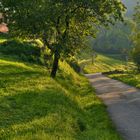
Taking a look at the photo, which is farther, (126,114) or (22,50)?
(22,50)

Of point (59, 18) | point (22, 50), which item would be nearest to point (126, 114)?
point (59, 18)

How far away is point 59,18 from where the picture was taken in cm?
3669

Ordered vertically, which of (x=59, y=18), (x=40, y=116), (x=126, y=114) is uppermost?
(x=59, y=18)

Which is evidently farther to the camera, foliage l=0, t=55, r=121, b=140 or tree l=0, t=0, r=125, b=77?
tree l=0, t=0, r=125, b=77

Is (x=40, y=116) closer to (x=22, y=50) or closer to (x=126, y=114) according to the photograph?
(x=126, y=114)

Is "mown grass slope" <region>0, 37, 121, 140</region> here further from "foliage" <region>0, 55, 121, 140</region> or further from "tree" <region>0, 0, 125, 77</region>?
"tree" <region>0, 0, 125, 77</region>

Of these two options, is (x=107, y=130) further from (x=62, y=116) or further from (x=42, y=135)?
(x=42, y=135)

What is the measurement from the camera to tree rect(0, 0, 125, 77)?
3441cm

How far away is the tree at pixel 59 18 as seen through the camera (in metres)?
34.4

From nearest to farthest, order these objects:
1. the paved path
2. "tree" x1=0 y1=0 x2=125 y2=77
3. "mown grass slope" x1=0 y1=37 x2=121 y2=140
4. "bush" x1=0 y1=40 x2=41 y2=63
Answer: "mown grass slope" x1=0 y1=37 x2=121 y2=140 → the paved path → "tree" x1=0 y1=0 x2=125 y2=77 → "bush" x1=0 y1=40 x2=41 y2=63

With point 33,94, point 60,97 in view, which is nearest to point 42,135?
point 33,94

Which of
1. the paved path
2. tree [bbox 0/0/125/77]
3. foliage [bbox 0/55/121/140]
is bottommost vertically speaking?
the paved path

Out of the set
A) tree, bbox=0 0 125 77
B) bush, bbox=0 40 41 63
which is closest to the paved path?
tree, bbox=0 0 125 77

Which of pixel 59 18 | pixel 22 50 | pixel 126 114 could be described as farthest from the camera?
pixel 22 50
